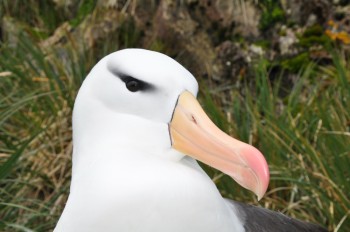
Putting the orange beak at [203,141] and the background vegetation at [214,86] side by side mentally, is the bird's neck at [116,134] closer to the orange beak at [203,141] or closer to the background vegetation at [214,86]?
the orange beak at [203,141]

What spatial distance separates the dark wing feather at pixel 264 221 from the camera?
93.3 inches

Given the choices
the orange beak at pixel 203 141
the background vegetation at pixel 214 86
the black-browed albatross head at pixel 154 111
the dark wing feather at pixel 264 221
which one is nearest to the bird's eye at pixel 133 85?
the black-browed albatross head at pixel 154 111

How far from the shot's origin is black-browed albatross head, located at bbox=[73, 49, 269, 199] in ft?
6.31

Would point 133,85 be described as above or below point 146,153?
above

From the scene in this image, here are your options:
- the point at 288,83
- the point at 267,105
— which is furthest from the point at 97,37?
the point at 267,105

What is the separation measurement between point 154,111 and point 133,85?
0.09m

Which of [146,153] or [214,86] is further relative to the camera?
[214,86]

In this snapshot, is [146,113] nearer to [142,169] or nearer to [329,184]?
[142,169]

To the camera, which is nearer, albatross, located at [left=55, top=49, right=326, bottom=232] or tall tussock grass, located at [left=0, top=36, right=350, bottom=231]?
albatross, located at [left=55, top=49, right=326, bottom=232]

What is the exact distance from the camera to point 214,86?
546 centimetres

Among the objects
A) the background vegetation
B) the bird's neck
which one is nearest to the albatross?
the bird's neck

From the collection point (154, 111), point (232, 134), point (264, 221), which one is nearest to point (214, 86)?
point (232, 134)

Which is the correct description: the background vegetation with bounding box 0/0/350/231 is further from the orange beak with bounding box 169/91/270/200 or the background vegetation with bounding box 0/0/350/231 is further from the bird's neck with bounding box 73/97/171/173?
the orange beak with bounding box 169/91/270/200

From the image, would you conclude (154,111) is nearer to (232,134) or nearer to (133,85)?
(133,85)
